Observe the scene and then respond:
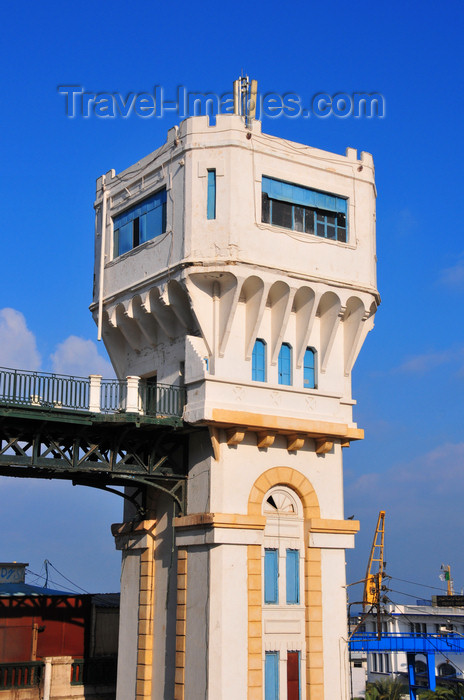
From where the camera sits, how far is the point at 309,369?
34.6m

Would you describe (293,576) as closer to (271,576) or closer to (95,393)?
(271,576)

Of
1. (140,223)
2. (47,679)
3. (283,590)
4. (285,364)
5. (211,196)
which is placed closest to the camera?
(283,590)

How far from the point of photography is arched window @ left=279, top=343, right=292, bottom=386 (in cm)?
3374

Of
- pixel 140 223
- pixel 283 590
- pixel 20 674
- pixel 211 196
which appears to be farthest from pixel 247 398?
pixel 20 674

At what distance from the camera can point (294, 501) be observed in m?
33.2

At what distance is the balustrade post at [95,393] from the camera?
30.7 metres

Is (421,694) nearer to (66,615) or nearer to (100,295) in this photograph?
(66,615)

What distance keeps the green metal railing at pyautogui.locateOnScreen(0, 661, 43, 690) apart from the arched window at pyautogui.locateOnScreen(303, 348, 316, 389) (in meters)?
16.0

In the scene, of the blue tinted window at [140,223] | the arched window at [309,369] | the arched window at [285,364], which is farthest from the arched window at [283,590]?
the blue tinted window at [140,223]

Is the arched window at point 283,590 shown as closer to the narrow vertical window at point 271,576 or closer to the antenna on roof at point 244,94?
the narrow vertical window at point 271,576

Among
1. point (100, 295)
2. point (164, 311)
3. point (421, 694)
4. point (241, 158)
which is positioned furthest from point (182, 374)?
point (421, 694)

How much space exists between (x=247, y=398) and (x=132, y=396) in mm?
4124

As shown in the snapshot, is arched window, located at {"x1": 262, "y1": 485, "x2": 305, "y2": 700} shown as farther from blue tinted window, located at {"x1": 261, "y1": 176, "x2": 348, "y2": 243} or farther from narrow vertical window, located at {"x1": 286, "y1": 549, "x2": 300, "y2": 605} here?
blue tinted window, located at {"x1": 261, "y1": 176, "x2": 348, "y2": 243}

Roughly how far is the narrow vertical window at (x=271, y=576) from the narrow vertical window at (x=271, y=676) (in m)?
1.79
